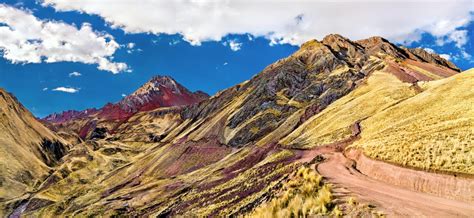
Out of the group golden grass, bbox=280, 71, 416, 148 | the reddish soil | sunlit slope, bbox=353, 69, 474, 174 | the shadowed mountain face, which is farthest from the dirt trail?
golden grass, bbox=280, 71, 416, 148

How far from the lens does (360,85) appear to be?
12762 centimetres

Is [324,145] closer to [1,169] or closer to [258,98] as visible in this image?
[258,98]

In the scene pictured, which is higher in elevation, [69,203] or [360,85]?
[360,85]

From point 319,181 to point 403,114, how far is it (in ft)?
124

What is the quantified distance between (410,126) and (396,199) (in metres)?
29.1

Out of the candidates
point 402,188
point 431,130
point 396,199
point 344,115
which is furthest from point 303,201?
point 344,115

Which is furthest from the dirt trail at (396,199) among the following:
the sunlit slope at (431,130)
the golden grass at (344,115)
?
the golden grass at (344,115)

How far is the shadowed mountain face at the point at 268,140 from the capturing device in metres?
66.9

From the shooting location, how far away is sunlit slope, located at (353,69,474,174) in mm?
39188

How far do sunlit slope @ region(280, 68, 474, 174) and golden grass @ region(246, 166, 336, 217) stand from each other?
11837mm

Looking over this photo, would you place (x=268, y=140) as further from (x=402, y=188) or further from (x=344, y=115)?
(x=402, y=188)

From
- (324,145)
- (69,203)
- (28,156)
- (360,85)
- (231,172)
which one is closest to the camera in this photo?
(324,145)

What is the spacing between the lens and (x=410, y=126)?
5678 centimetres

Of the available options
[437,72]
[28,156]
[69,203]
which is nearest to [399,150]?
[437,72]
